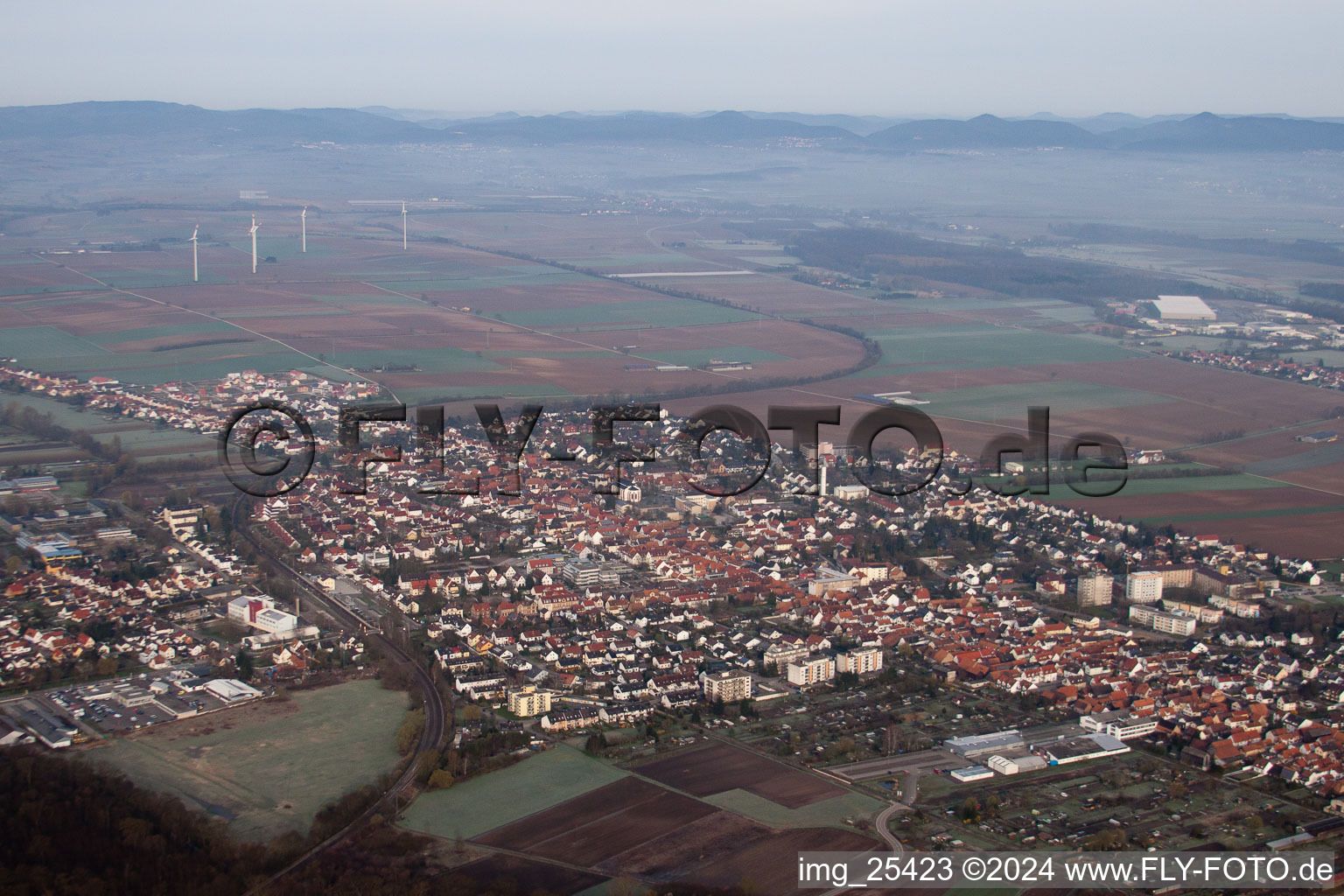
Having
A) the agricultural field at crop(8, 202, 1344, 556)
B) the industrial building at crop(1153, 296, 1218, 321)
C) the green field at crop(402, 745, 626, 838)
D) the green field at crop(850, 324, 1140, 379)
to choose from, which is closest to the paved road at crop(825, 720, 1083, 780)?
the green field at crop(402, 745, 626, 838)

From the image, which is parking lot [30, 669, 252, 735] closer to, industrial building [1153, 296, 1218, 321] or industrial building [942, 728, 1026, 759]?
industrial building [942, 728, 1026, 759]

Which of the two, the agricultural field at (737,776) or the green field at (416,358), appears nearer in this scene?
the agricultural field at (737,776)

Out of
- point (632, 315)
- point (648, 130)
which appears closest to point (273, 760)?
point (632, 315)

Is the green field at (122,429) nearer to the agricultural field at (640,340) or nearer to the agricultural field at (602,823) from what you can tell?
the agricultural field at (640,340)

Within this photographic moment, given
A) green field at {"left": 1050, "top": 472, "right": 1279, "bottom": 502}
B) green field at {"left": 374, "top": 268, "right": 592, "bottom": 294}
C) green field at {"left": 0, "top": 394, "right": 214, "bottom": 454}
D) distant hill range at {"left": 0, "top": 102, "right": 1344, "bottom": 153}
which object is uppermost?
distant hill range at {"left": 0, "top": 102, "right": 1344, "bottom": 153}

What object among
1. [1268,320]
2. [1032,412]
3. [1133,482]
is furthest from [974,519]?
[1268,320]

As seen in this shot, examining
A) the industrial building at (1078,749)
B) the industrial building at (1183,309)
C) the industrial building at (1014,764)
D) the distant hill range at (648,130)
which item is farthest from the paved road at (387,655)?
the distant hill range at (648,130)

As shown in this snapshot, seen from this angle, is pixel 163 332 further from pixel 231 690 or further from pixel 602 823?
pixel 602 823
